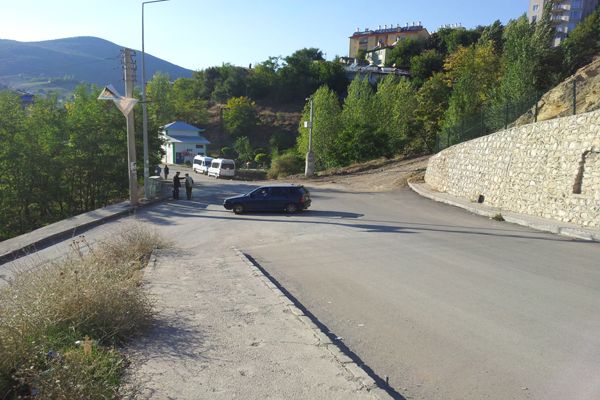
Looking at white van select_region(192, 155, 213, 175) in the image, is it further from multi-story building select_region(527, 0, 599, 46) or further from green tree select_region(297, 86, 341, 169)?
multi-story building select_region(527, 0, 599, 46)

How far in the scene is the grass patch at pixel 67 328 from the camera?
11.9 ft

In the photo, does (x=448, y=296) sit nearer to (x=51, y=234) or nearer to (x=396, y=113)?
(x=51, y=234)

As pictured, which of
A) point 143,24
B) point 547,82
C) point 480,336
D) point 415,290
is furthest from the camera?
point 547,82

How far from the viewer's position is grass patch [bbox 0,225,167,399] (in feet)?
11.9

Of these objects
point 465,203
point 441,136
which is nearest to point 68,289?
→ point 465,203


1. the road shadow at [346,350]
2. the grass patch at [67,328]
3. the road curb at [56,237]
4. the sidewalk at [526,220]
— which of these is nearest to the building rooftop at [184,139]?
the road curb at [56,237]

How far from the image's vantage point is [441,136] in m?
35.8

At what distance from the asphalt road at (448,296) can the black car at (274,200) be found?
4.44m

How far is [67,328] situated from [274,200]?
17.9 metres

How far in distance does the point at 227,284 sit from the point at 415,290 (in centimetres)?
337

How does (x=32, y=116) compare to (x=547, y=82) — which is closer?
(x=32, y=116)

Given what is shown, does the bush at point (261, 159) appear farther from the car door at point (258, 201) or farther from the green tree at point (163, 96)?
the car door at point (258, 201)

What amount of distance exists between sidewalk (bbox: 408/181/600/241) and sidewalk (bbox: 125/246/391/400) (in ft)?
35.0

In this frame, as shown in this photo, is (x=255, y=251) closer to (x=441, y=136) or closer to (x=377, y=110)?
(x=441, y=136)
